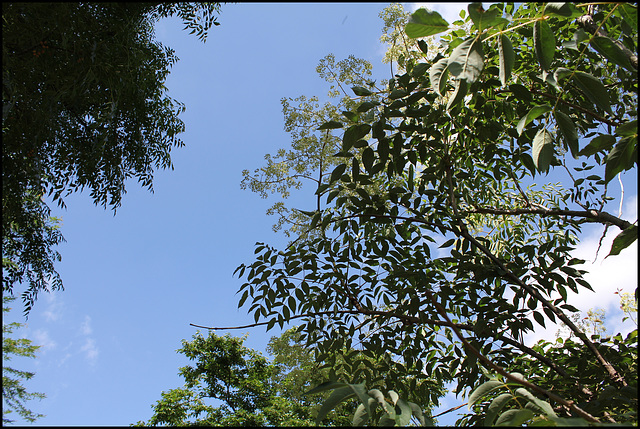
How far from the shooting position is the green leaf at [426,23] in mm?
747

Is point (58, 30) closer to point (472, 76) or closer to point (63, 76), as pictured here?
point (63, 76)

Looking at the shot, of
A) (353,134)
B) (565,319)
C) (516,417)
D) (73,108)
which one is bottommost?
(516,417)

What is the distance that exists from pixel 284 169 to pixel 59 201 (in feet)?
5.47

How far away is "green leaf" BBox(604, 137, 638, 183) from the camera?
0.78 meters

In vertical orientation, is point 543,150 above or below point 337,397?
above

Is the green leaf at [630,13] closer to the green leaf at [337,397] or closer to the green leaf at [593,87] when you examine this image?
the green leaf at [593,87]

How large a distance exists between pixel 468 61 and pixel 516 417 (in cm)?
62

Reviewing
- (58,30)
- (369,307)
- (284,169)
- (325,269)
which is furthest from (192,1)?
(369,307)

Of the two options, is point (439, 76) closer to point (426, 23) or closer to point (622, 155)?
point (426, 23)

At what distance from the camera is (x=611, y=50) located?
0.79m

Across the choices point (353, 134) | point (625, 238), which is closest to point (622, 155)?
point (625, 238)

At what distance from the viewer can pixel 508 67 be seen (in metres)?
0.76

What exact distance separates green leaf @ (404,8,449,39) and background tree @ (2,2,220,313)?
7.11ft

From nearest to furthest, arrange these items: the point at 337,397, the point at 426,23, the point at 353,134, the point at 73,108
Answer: the point at 337,397, the point at 426,23, the point at 353,134, the point at 73,108
